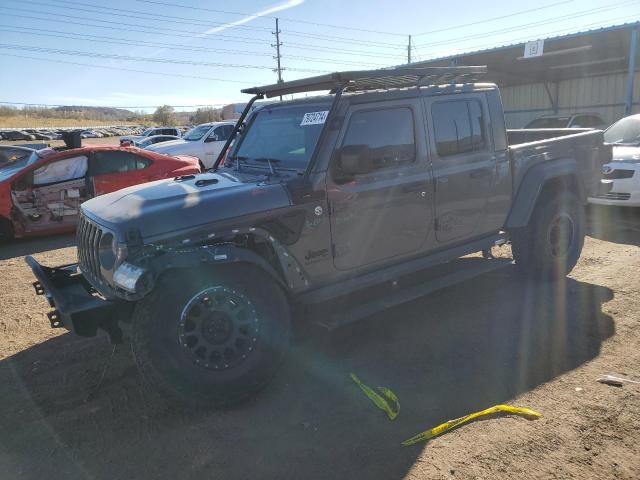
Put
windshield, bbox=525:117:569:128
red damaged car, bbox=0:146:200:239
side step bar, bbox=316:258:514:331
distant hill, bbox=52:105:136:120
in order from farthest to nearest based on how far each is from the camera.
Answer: distant hill, bbox=52:105:136:120, windshield, bbox=525:117:569:128, red damaged car, bbox=0:146:200:239, side step bar, bbox=316:258:514:331

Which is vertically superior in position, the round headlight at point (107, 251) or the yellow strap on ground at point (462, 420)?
the round headlight at point (107, 251)

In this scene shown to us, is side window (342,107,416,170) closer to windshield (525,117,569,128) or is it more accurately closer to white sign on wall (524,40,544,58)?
windshield (525,117,569,128)

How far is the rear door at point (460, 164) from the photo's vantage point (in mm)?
4367

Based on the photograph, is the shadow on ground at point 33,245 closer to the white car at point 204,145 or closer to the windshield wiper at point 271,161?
the windshield wiper at point 271,161

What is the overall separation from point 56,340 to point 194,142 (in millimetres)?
10388

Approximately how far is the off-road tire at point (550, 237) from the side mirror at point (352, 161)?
2342 millimetres

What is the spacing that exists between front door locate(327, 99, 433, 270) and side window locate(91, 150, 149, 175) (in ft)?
20.7

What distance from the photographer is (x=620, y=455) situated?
2701mm

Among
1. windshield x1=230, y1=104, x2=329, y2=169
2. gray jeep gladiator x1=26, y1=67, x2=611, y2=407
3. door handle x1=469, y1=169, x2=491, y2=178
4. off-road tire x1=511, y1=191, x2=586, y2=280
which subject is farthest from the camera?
off-road tire x1=511, y1=191, x2=586, y2=280

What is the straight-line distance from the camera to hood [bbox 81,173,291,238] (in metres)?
3.18

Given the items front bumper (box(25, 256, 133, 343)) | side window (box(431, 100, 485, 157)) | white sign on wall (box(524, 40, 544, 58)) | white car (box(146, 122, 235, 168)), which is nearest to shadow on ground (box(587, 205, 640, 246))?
side window (box(431, 100, 485, 157))

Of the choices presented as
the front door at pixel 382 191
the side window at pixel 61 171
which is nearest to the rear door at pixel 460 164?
the front door at pixel 382 191

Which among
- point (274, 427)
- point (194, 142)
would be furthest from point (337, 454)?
point (194, 142)

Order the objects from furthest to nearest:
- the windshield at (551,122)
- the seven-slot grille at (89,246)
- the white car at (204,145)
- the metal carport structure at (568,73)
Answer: the metal carport structure at (568,73), the windshield at (551,122), the white car at (204,145), the seven-slot grille at (89,246)
